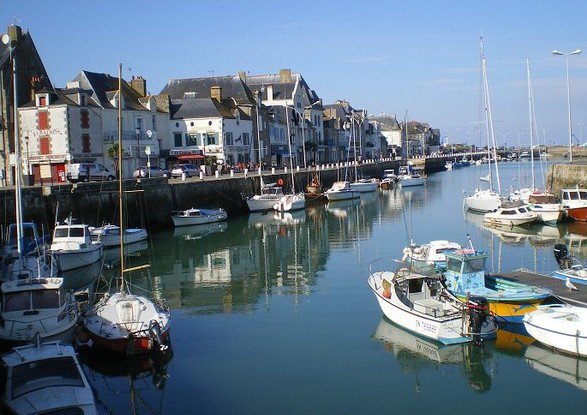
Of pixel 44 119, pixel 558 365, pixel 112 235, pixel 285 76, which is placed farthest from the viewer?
pixel 285 76

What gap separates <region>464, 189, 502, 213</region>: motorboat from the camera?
1894 inches

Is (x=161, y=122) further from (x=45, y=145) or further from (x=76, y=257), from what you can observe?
(x=76, y=257)

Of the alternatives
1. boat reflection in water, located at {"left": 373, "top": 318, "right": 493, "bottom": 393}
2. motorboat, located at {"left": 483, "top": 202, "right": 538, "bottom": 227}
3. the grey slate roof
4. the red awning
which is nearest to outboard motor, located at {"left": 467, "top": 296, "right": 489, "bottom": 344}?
Result: boat reflection in water, located at {"left": 373, "top": 318, "right": 493, "bottom": 393}

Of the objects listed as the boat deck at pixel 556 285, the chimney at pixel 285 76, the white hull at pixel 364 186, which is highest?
the chimney at pixel 285 76

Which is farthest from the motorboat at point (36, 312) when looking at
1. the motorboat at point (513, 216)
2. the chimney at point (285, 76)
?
the chimney at point (285, 76)

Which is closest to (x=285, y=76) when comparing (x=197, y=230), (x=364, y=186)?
(x=364, y=186)

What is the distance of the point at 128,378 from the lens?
53.0 ft

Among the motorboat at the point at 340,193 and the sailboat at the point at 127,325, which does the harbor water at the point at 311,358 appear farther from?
the motorboat at the point at 340,193

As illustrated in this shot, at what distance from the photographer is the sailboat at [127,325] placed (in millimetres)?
16906

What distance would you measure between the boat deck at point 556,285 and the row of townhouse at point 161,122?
2145 centimetres

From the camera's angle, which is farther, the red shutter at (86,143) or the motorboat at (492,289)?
the red shutter at (86,143)

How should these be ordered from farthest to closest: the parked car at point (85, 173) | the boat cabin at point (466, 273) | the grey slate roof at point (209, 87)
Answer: the grey slate roof at point (209, 87), the parked car at point (85, 173), the boat cabin at point (466, 273)

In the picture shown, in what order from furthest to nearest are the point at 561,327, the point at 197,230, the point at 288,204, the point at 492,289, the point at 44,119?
the point at 288,204 < the point at 44,119 < the point at 197,230 < the point at 492,289 < the point at 561,327

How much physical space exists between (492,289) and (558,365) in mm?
4079
